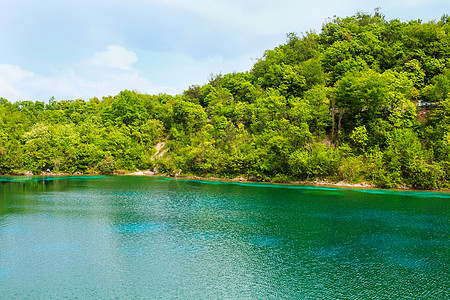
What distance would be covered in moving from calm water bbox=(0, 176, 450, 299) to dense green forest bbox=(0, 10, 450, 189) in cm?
1715

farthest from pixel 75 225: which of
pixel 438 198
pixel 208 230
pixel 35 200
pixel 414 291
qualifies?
pixel 438 198

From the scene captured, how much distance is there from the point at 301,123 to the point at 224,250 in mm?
37149

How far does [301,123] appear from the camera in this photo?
4934 centimetres

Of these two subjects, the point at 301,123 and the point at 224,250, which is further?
the point at 301,123

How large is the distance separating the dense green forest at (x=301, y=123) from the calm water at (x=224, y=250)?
17.1 metres

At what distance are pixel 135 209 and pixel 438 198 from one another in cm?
3298

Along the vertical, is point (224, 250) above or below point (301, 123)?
below

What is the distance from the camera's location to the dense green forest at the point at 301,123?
146 ft

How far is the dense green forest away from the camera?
44.4m

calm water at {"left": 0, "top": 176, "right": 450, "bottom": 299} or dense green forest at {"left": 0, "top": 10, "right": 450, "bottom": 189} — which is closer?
calm water at {"left": 0, "top": 176, "right": 450, "bottom": 299}

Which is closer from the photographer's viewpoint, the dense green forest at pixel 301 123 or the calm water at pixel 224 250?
the calm water at pixel 224 250

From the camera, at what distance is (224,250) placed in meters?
16.1

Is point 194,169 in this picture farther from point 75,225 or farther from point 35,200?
point 75,225

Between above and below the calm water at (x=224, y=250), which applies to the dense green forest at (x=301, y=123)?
above
